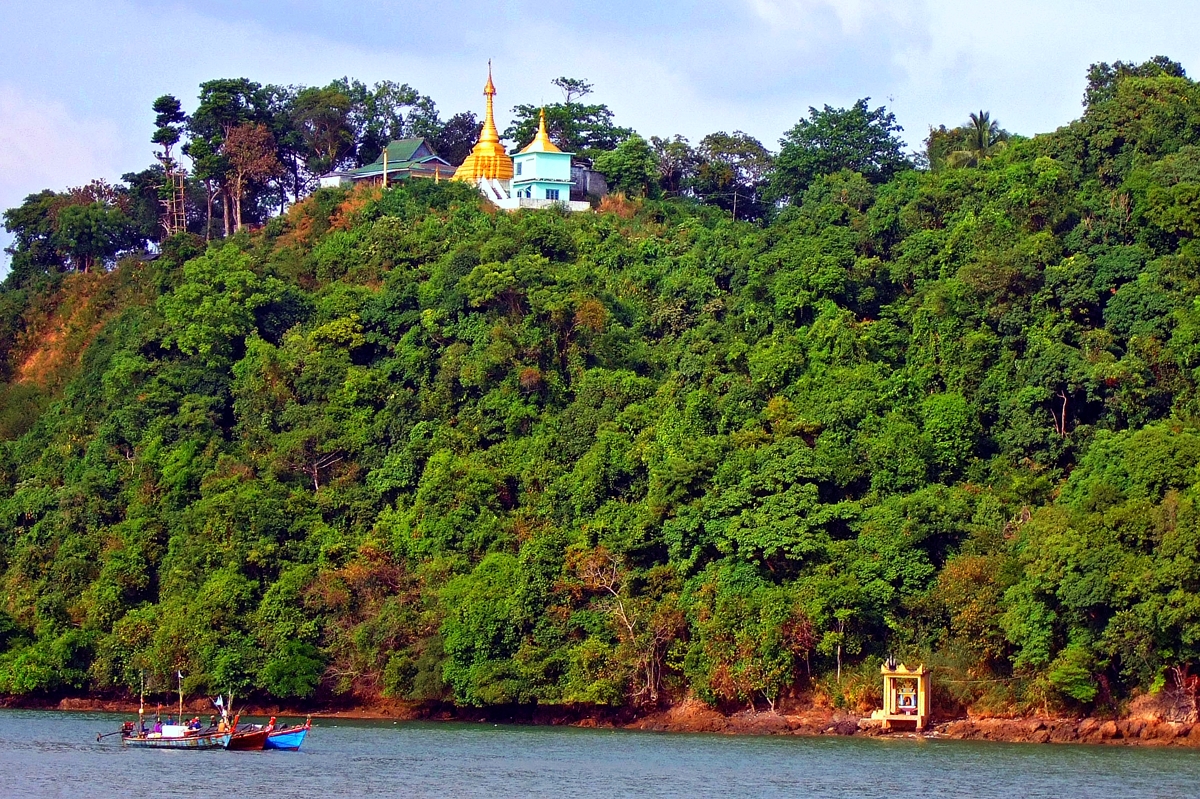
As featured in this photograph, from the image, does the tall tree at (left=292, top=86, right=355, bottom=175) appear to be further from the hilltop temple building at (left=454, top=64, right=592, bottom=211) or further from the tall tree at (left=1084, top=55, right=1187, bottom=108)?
the tall tree at (left=1084, top=55, right=1187, bottom=108)

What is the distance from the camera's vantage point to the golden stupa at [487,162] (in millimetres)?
75062

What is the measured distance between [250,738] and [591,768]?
9390mm

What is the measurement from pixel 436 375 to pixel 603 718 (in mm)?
15713

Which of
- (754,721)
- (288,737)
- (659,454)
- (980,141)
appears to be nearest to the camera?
(288,737)

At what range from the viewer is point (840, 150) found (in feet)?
236

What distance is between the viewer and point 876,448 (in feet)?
170

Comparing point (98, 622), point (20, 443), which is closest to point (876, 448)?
point (98, 622)

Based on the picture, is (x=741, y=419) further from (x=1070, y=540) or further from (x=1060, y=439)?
(x=1070, y=540)

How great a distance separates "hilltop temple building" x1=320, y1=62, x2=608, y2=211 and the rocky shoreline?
1018 inches

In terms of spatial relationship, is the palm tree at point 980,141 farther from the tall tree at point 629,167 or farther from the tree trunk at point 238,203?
the tree trunk at point 238,203

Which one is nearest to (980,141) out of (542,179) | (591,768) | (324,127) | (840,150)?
(840,150)

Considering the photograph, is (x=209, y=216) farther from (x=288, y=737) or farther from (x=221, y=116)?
(x=288, y=737)

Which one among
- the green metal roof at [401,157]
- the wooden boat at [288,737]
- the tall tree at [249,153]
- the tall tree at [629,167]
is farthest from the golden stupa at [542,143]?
the wooden boat at [288,737]

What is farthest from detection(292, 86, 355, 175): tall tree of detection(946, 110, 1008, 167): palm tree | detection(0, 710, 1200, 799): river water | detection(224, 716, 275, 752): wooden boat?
detection(224, 716, 275, 752): wooden boat
